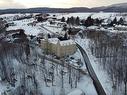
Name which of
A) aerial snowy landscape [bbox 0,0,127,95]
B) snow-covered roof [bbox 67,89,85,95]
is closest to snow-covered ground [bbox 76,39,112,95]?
aerial snowy landscape [bbox 0,0,127,95]

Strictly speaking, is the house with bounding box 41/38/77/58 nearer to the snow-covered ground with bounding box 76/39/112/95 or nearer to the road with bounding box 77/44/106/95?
the road with bounding box 77/44/106/95

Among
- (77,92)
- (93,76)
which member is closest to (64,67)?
(93,76)

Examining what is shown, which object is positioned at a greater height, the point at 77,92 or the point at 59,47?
the point at 59,47

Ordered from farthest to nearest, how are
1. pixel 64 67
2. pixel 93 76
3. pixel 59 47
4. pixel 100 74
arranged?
1. pixel 59 47
2. pixel 64 67
3. pixel 100 74
4. pixel 93 76

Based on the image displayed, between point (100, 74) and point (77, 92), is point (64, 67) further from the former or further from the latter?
point (77, 92)

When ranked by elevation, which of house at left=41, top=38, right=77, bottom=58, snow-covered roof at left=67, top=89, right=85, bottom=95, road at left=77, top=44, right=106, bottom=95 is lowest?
snow-covered roof at left=67, top=89, right=85, bottom=95

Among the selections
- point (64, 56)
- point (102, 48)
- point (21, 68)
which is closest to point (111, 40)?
point (102, 48)

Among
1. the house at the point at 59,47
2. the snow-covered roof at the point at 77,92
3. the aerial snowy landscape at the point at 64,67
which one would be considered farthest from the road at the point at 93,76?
the house at the point at 59,47

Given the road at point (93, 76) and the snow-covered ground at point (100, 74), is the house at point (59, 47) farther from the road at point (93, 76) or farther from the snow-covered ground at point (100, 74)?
the snow-covered ground at point (100, 74)
